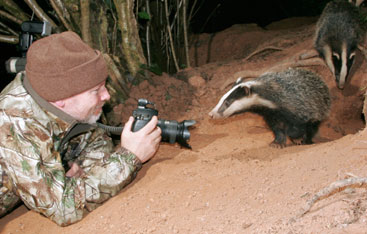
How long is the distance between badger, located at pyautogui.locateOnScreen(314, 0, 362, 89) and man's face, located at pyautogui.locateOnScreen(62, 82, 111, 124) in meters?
3.22

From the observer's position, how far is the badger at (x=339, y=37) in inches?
172

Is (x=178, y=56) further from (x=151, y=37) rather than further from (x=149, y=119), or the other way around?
(x=149, y=119)

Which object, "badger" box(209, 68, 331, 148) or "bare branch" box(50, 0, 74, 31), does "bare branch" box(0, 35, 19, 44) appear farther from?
"badger" box(209, 68, 331, 148)

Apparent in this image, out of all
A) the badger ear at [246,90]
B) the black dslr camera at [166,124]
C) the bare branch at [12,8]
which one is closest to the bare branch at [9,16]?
the bare branch at [12,8]

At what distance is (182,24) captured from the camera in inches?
201

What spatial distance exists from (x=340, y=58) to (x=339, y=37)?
21.6 inches

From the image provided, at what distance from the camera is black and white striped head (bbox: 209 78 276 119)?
11.1 ft

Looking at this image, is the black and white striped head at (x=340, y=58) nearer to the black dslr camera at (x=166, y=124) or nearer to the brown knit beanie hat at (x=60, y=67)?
the black dslr camera at (x=166, y=124)

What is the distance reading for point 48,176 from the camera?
1.89 metres

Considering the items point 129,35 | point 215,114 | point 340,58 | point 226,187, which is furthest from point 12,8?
point 340,58

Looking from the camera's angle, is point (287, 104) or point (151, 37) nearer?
point (287, 104)

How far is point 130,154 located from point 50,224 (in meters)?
0.64

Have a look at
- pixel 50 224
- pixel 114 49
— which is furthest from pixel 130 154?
pixel 114 49

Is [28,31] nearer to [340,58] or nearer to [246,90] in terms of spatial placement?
[246,90]
